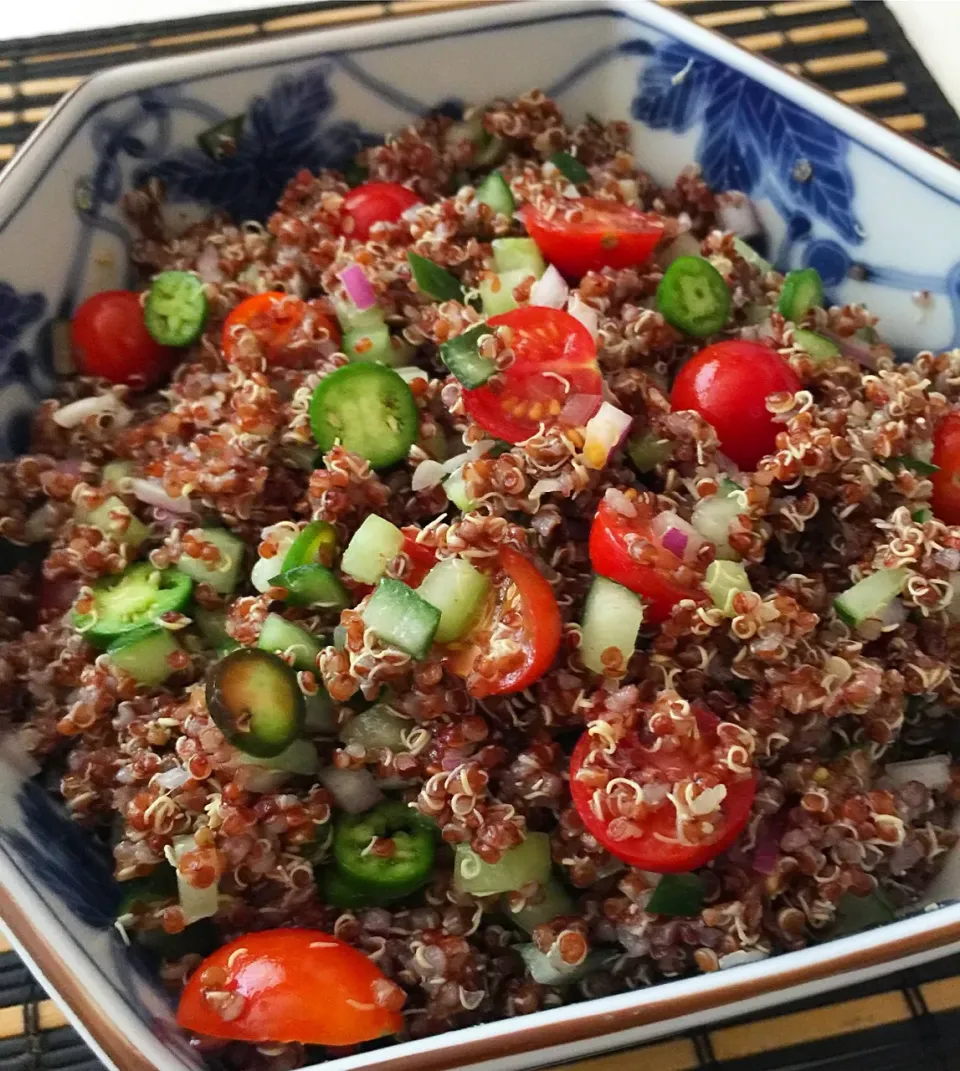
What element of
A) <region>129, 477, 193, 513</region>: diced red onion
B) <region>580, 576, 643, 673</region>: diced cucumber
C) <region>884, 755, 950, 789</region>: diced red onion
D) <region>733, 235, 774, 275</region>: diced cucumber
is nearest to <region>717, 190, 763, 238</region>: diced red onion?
<region>733, 235, 774, 275</region>: diced cucumber

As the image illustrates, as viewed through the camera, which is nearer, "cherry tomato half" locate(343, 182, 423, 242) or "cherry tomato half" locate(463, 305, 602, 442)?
"cherry tomato half" locate(463, 305, 602, 442)

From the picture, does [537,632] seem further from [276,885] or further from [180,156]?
[180,156]

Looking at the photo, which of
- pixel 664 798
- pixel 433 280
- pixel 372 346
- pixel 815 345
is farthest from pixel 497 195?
pixel 664 798

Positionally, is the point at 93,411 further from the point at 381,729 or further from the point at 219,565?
the point at 381,729

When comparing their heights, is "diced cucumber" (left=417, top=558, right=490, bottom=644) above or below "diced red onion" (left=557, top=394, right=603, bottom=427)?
below

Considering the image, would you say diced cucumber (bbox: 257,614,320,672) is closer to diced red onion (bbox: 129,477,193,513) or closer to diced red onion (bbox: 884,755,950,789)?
diced red onion (bbox: 129,477,193,513)

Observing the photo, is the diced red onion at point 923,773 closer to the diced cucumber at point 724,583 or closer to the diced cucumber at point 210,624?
the diced cucumber at point 724,583

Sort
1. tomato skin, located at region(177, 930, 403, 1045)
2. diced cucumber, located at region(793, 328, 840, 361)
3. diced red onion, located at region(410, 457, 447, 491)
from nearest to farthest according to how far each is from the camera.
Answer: tomato skin, located at region(177, 930, 403, 1045)
diced red onion, located at region(410, 457, 447, 491)
diced cucumber, located at region(793, 328, 840, 361)
